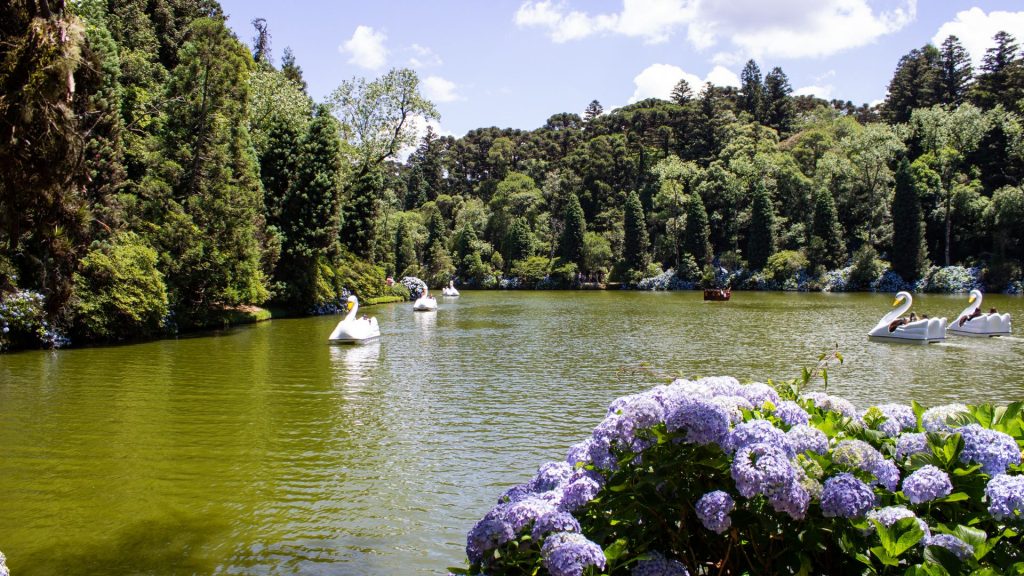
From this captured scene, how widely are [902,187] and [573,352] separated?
48.4 m

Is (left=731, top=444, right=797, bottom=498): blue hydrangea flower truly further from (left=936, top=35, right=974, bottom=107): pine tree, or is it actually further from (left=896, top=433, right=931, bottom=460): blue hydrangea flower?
(left=936, top=35, right=974, bottom=107): pine tree

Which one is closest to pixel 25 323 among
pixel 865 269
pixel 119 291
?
pixel 119 291

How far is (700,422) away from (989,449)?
142 cm

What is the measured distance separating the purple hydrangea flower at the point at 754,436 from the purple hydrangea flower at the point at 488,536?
3.83 feet

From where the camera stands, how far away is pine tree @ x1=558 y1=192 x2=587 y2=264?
77188 millimetres

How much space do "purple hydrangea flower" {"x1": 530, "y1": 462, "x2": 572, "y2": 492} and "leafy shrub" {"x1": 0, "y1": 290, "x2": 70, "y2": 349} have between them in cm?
1930

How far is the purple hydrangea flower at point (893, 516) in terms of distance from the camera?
3199 mm

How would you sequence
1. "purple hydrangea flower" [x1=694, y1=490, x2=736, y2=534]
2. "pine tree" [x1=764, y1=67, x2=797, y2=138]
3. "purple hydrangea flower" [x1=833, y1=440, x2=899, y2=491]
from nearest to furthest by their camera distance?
"purple hydrangea flower" [x1=694, y1=490, x2=736, y2=534] → "purple hydrangea flower" [x1=833, y1=440, x2=899, y2=491] → "pine tree" [x1=764, y1=67, x2=797, y2=138]

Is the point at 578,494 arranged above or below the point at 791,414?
below

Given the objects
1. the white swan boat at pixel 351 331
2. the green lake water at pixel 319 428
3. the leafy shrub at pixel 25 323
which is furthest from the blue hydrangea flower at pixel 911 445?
the leafy shrub at pixel 25 323

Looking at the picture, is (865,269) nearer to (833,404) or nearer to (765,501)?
→ (833,404)

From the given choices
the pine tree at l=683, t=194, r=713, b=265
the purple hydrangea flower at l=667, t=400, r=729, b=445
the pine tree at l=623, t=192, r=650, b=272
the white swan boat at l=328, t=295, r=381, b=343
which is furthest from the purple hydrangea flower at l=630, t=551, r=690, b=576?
the pine tree at l=623, t=192, r=650, b=272

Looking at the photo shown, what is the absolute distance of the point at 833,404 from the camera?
14.5ft

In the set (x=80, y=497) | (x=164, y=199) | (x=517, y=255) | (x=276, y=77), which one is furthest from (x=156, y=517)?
(x=517, y=255)
